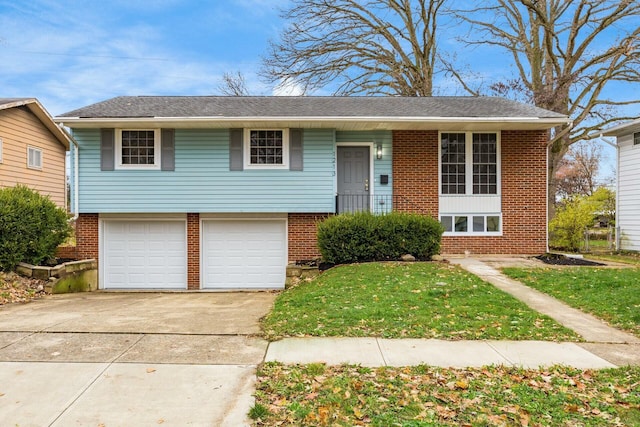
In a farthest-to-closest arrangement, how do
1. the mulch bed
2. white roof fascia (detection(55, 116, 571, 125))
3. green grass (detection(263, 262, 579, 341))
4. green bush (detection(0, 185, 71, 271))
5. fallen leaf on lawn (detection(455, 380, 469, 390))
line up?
white roof fascia (detection(55, 116, 571, 125)) < the mulch bed < green bush (detection(0, 185, 71, 271)) < green grass (detection(263, 262, 579, 341)) < fallen leaf on lawn (detection(455, 380, 469, 390))

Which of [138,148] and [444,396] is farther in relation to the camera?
[138,148]

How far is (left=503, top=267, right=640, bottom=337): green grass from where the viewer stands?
239 inches

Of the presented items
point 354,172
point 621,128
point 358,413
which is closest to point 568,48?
point 621,128

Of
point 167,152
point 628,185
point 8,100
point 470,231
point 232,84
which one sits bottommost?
point 470,231

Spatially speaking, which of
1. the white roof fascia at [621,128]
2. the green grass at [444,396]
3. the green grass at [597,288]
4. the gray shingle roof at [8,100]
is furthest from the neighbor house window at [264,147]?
the white roof fascia at [621,128]

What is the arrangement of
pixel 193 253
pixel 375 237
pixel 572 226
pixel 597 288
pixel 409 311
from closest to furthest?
pixel 409 311
pixel 597 288
pixel 375 237
pixel 193 253
pixel 572 226

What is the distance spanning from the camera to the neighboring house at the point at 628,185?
14.4 m

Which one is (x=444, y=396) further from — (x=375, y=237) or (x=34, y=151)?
(x=34, y=151)

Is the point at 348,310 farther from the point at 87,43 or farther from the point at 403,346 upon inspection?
the point at 87,43

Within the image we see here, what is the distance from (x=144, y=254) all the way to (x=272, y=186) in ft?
13.6

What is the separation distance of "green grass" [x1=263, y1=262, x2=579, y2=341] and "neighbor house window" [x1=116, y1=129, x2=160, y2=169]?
628 cm

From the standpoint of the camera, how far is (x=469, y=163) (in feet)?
39.2

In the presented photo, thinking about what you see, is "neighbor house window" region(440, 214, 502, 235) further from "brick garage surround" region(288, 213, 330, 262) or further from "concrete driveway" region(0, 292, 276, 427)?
"concrete driveway" region(0, 292, 276, 427)

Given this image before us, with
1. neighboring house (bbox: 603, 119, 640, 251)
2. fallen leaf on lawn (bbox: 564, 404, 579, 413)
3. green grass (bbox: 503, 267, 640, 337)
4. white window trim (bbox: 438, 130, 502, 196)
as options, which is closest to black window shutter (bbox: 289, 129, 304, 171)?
white window trim (bbox: 438, 130, 502, 196)
